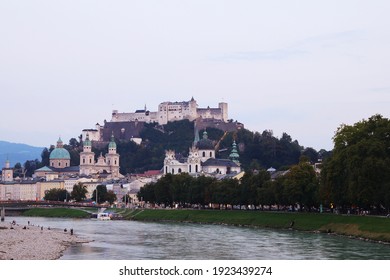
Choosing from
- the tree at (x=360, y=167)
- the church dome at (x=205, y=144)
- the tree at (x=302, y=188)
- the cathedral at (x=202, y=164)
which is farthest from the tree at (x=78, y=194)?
the tree at (x=360, y=167)

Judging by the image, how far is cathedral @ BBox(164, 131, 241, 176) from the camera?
174375 mm

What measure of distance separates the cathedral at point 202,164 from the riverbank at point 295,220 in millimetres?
62798

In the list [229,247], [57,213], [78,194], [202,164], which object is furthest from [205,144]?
[229,247]

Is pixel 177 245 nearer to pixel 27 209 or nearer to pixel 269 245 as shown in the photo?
pixel 269 245

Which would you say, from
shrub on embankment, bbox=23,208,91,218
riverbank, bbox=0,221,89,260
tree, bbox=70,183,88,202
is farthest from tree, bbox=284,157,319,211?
tree, bbox=70,183,88,202

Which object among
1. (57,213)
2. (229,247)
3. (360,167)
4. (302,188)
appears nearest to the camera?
(229,247)

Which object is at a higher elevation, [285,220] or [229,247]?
[285,220]

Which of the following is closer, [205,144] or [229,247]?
[229,247]

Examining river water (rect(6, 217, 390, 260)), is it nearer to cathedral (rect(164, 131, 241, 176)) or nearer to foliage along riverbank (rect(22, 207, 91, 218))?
foliage along riverbank (rect(22, 207, 91, 218))

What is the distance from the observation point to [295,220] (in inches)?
2869

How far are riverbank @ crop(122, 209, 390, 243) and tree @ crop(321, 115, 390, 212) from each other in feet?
4.71

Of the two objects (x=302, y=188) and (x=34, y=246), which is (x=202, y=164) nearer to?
(x=302, y=188)

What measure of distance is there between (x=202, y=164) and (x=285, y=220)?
340ft
